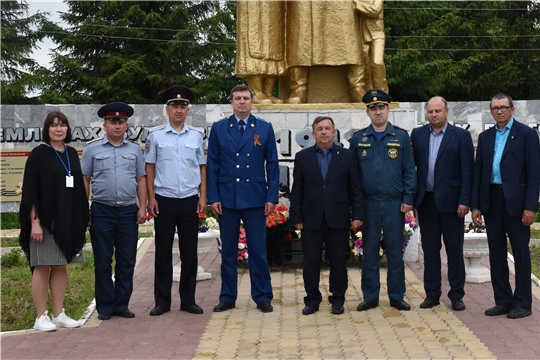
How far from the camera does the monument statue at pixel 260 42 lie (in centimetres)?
816

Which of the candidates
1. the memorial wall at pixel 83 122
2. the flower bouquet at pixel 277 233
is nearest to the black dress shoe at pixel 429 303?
the flower bouquet at pixel 277 233

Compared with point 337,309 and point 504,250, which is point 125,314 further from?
point 504,250

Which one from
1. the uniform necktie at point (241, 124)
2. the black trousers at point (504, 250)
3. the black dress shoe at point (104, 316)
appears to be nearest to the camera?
the black trousers at point (504, 250)

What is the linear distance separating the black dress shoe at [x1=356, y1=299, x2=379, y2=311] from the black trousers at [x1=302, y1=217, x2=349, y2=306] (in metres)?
0.16

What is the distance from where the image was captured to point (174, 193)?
584 cm

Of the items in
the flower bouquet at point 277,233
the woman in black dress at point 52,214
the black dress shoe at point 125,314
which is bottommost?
the black dress shoe at point 125,314

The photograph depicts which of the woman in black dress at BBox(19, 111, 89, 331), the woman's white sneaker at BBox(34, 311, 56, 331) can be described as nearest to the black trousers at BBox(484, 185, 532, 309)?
the woman in black dress at BBox(19, 111, 89, 331)

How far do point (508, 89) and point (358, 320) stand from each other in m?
19.9

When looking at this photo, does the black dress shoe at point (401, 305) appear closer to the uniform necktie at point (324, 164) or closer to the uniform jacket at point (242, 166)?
the uniform necktie at point (324, 164)

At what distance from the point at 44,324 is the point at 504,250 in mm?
3542

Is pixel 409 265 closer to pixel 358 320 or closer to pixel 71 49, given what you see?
pixel 358 320

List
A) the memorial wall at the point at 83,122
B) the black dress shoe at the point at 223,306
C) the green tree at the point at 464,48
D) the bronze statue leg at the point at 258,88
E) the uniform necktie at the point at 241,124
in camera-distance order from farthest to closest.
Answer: the green tree at the point at 464,48 → the memorial wall at the point at 83,122 → the bronze statue leg at the point at 258,88 → the uniform necktie at the point at 241,124 → the black dress shoe at the point at 223,306

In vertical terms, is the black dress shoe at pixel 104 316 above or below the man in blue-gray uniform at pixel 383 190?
below

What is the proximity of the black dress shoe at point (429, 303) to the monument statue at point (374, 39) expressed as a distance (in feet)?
9.94
